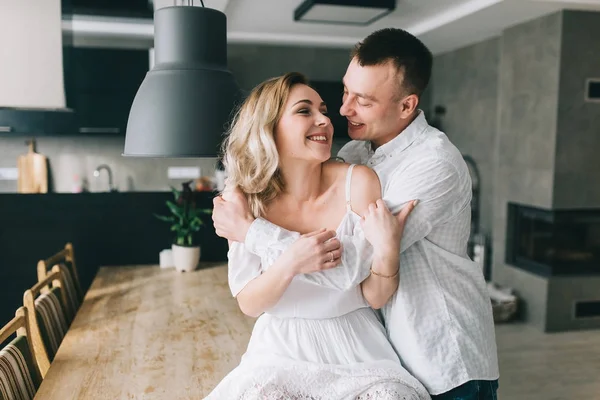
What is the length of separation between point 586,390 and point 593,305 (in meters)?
1.42

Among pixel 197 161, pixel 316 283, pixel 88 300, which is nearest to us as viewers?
pixel 316 283

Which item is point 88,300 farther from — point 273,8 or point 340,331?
point 273,8

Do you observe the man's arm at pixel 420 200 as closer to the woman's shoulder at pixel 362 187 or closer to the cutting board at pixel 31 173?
the woman's shoulder at pixel 362 187

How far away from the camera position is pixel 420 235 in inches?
55.1

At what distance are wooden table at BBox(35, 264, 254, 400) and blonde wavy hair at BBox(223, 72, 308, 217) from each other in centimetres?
67

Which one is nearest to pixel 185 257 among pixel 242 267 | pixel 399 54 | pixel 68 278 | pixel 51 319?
pixel 68 278

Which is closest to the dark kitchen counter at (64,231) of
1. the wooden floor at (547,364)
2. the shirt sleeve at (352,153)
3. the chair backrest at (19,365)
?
the wooden floor at (547,364)

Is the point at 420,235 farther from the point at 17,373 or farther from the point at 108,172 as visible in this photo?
the point at 108,172

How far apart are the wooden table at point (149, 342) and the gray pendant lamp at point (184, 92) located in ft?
2.38

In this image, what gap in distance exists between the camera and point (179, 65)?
63.4 inches

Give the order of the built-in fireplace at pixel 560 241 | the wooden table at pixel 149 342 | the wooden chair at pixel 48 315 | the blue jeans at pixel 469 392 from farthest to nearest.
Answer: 1. the built-in fireplace at pixel 560 241
2. the wooden chair at pixel 48 315
3. the wooden table at pixel 149 342
4. the blue jeans at pixel 469 392

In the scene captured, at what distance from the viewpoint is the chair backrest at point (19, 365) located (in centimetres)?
162

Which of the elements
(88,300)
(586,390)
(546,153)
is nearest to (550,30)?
(546,153)

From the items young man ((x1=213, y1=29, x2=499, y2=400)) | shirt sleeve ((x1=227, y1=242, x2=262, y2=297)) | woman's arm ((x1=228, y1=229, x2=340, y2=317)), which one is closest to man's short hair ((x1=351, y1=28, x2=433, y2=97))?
young man ((x1=213, y1=29, x2=499, y2=400))
